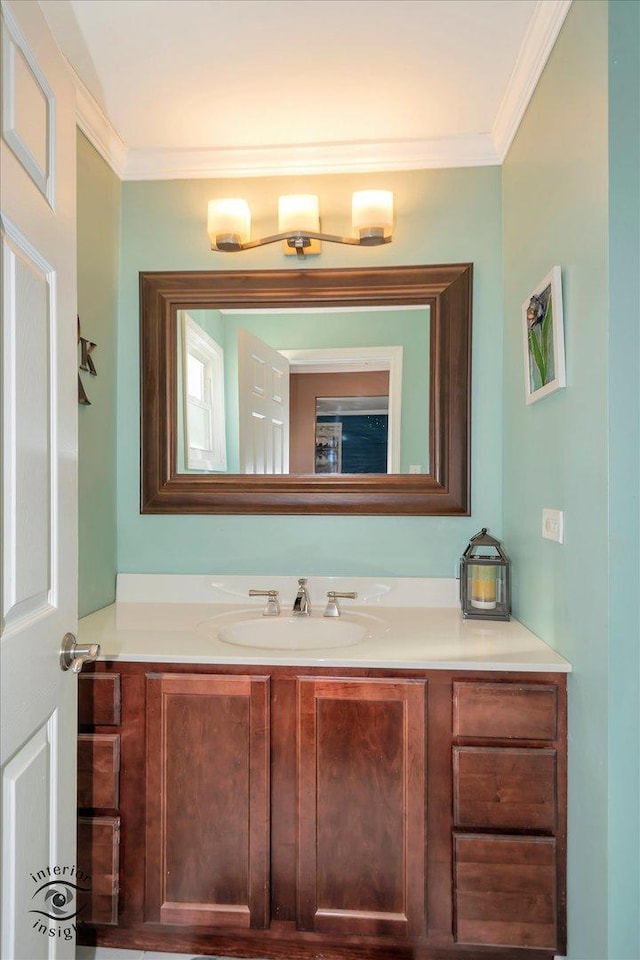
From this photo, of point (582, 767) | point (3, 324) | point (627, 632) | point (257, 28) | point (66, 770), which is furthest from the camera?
point (257, 28)

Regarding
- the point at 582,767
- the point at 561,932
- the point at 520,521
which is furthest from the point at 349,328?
the point at 561,932

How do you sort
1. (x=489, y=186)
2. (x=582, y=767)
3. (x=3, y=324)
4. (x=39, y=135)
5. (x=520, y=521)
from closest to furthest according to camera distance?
1. (x=3, y=324)
2. (x=39, y=135)
3. (x=582, y=767)
4. (x=520, y=521)
5. (x=489, y=186)

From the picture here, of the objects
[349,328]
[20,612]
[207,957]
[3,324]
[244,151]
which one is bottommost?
[207,957]

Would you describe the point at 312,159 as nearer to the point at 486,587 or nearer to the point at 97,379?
the point at 97,379

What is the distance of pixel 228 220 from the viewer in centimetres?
210

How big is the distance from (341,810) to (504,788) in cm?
42

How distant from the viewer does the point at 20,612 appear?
0.94m

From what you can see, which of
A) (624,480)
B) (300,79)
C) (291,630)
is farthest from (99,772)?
(300,79)

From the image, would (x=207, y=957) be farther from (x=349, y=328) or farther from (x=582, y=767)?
(x=349, y=328)

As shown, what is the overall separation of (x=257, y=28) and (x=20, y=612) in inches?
63.1

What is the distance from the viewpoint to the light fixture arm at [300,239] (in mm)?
2055

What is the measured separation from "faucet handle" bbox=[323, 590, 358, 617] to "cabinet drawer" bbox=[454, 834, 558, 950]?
2.39 feet

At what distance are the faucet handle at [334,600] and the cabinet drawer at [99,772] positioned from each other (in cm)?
74
